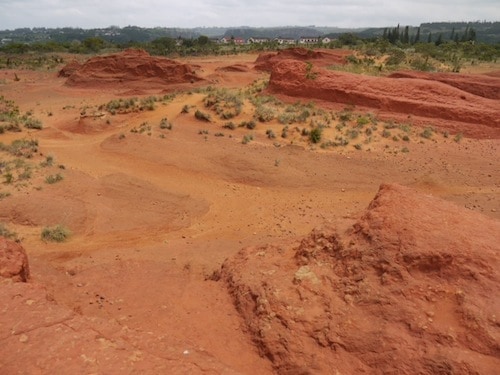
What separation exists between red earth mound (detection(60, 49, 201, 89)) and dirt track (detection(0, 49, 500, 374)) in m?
15.1

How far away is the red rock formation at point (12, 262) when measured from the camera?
213 inches

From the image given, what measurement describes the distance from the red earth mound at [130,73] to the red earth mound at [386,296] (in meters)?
28.6

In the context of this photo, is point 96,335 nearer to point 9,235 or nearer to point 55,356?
point 55,356

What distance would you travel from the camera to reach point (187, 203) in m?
11.2

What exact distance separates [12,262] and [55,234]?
3.51 m

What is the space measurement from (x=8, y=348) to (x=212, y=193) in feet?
26.6

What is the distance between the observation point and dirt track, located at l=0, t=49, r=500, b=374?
605cm

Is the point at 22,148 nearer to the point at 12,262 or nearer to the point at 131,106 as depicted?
the point at 131,106

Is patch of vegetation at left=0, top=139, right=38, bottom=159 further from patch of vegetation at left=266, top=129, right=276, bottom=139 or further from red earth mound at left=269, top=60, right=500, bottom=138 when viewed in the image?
red earth mound at left=269, top=60, right=500, bottom=138

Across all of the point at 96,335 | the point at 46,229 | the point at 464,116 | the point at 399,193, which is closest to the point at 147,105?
the point at 46,229

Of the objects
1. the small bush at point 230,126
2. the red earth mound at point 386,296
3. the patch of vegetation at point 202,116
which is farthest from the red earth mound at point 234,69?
the red earth mound at point 386,296

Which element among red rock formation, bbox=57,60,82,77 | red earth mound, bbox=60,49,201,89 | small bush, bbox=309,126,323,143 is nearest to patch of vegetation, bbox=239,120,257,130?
small bush, bbox=309,126,323,143

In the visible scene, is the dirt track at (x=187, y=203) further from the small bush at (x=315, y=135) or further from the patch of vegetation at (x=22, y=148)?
the patch of vegetation at (x=22, y=148)

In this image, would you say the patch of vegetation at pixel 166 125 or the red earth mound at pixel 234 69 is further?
the red earth mound at pixel 234 69
